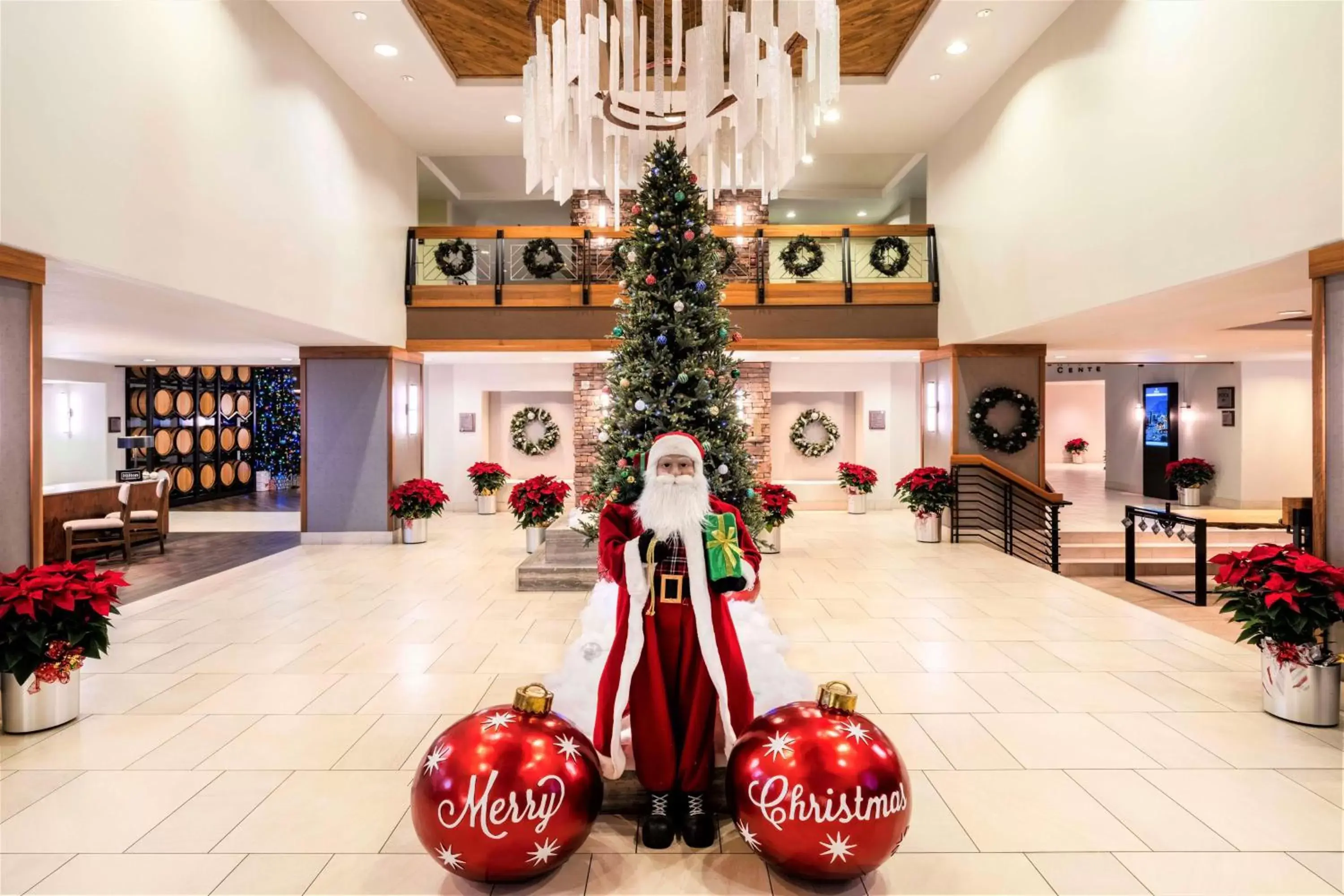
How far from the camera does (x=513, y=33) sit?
22.7 feet

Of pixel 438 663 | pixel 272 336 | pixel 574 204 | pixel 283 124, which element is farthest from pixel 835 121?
pixel 438 663

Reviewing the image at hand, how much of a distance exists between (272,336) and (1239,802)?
362 inches

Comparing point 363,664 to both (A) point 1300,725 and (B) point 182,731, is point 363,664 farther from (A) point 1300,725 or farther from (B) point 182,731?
(A) point 1300,725

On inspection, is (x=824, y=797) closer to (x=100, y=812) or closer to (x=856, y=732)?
(x=856, y=732)

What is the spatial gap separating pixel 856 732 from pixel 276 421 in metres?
18.1

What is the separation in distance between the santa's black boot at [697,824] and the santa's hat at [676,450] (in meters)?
1.22

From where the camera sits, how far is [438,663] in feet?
14.5

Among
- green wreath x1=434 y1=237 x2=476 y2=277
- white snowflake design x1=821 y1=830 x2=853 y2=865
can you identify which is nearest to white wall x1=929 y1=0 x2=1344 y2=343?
white snowflake design x1=821 y1=830 x2=853 y2=865

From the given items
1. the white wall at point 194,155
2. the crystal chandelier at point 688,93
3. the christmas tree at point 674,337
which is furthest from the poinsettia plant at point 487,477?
the crystal chandelier at point 688,93

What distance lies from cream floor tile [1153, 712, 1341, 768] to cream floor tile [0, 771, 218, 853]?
466cm

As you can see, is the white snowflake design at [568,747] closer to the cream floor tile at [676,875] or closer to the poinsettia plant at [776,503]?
the cream floor tile at [676,875]

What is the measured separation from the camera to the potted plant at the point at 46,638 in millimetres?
3291

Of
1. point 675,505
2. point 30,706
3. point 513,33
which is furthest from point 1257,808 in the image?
point 513,33

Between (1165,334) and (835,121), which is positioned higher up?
(835,121)
